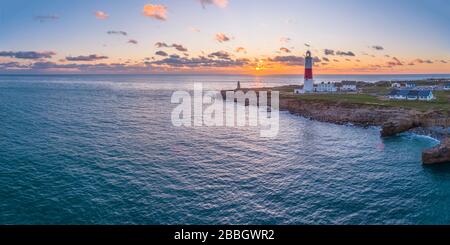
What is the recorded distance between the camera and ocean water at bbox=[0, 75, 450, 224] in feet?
93.8

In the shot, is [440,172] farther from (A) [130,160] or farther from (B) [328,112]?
(B) [328,112]

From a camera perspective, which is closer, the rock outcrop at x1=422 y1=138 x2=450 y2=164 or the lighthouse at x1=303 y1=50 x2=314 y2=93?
the rock outcrop at x1=422 y1=138 x2=450 y2=164

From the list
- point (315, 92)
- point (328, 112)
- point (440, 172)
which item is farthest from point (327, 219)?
point (315, 92)

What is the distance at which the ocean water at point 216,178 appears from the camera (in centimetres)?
2859

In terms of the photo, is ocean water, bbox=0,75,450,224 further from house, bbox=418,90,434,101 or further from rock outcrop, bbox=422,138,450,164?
house, bbox=418,90,434,101

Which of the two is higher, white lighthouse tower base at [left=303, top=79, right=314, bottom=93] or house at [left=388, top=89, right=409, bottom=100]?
white lighthouse tower base at [left=303, top=79, right=314, bottom=93]

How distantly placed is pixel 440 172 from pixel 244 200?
2582 centimetres

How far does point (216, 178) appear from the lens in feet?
126

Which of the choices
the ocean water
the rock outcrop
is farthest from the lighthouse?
the rock outcrop

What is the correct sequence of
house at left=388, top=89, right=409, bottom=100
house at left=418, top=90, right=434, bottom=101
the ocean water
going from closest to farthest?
the ocean water, house at left=418, top=90, right=434, bottom=101, house at left=388, top=89, right=409, bottom=100

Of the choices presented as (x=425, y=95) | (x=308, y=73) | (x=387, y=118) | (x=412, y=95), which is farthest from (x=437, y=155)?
(x=308, y=73)

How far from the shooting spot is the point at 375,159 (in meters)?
46.1
